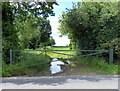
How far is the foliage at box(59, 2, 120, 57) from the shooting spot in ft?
18.0

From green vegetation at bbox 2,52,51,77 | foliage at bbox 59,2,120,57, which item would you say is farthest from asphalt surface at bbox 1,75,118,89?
foliage at bbox 59,2,120,57

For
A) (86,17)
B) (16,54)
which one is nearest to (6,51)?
(16,54)

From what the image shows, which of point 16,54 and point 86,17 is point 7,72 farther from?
point 86,17

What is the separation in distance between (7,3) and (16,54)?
7.73 ft

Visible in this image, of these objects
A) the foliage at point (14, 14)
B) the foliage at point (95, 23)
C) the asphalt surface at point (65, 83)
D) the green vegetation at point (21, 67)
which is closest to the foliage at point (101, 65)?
the foliage at point (95, 23)

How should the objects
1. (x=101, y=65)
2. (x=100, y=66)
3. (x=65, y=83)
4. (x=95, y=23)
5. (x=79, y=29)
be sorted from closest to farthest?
(x=65, y=83) → (x=101, y=65) → (x=100, y=66) → (x=95, y=23) → (x=79, y=29)

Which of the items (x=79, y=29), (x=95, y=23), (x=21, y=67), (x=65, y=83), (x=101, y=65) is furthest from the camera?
(x=79, y=29)

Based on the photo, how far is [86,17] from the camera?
20.2 ft

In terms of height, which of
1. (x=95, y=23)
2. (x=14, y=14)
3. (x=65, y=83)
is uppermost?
(x=14, y=14)

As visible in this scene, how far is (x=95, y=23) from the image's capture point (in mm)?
6098

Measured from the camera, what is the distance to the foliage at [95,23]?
5.47 m

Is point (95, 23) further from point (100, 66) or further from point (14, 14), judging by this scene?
point (14, 14)

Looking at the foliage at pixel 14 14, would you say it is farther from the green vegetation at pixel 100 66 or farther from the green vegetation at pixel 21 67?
the green vegetation at pixel 100 66

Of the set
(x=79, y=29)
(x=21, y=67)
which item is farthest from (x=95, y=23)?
(x=21, y=67)
